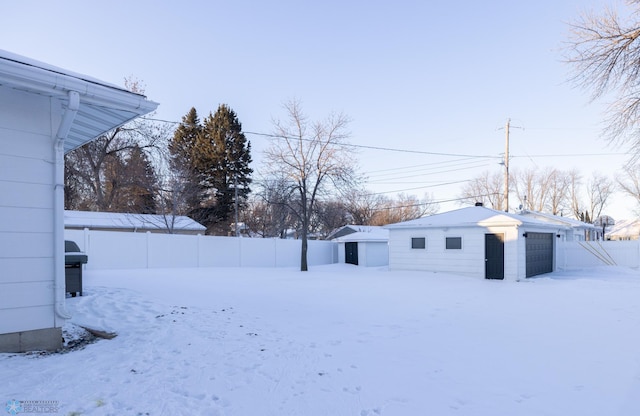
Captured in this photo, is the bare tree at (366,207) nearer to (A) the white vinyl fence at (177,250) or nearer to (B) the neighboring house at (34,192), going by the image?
(A) the white vinyl fence at (177,250)

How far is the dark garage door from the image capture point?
15.8 m

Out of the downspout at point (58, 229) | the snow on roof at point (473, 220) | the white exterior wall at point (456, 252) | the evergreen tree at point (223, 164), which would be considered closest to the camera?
the downspout at point (58, 229)

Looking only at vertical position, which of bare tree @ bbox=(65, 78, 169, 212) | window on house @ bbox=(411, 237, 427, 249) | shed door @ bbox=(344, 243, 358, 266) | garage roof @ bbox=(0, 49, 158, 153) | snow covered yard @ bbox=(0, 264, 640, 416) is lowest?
shed door @ bbox=(344, 243, 358, 266)

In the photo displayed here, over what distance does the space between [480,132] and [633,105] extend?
17.3 metres

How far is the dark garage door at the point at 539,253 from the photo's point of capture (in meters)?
15.8

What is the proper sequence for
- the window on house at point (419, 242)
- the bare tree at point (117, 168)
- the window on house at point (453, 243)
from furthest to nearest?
the bare tree at point (117, 168) → the window on house at point (419, 242) → the window on house at point (453, 243)

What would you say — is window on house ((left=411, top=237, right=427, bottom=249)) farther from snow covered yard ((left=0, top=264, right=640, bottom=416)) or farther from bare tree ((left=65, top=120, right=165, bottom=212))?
bare tree ((left=65, top=120, right=165, bottom=212))

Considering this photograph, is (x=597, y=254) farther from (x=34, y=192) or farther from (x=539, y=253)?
(x=34, y=192)

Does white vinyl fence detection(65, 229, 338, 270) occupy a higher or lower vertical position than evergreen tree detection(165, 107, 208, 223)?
lower

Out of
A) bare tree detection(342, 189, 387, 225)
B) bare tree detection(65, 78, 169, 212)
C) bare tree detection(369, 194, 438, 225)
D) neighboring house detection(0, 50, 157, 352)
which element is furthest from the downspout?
bare tree detection(369, 194, 438, 225)

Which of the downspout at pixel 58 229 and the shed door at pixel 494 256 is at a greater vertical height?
the downspout at pixel 58 229

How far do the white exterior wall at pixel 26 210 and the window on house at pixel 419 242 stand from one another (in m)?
14.6

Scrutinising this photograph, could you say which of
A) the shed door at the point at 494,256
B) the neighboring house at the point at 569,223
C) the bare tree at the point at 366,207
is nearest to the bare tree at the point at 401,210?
the bare tree at the point at 366,207

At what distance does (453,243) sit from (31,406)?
15270 mm
